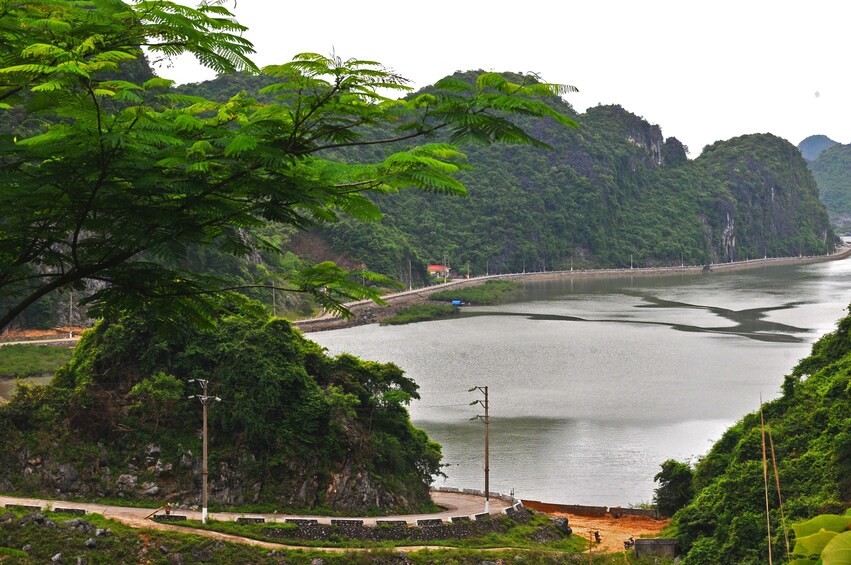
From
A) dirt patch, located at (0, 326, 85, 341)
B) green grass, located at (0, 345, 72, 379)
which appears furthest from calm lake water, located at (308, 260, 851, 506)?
green grass, located at (0, 345, 72, 379)

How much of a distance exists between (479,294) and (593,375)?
50.0 metres

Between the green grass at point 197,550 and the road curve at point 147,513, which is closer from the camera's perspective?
the green grass at point 197,550

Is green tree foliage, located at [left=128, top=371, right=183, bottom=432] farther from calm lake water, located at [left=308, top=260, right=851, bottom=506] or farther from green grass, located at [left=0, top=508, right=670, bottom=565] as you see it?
calm lake water, located at [left=308, top=260, right=851, bottom=506]

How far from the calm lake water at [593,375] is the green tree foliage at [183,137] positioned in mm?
31296

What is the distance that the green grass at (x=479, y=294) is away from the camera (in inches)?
4203

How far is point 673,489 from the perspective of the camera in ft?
110

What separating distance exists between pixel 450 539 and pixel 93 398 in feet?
43.8

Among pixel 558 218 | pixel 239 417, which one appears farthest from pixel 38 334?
pixel 558 218

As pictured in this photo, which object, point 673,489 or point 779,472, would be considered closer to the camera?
point 779,472

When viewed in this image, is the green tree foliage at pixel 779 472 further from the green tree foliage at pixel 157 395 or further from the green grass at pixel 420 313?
the green grass at pixel 420 313

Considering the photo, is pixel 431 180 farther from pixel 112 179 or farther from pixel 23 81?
pixel 23 81

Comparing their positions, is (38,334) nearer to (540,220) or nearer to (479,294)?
(479,294)

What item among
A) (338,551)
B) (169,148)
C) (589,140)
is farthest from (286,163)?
(589,140)

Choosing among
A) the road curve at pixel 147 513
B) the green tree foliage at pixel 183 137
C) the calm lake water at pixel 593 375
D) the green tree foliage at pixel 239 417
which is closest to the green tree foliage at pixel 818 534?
the green tree foliage at pixel 183 137
